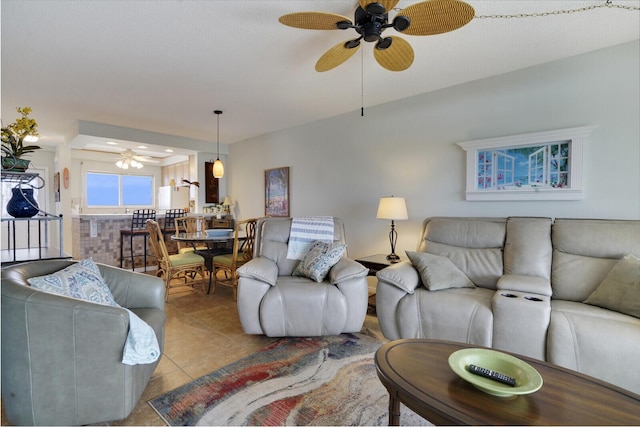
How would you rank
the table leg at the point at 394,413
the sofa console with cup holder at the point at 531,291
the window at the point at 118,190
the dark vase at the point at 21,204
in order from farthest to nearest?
1. the window at the point at 118,190
2. the dark vase at the point at 21,204
3. the sofa console with cup holder at the point at 531,291
4. the table leg at the point at 394,413

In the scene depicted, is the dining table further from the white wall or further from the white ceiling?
the white ceiling

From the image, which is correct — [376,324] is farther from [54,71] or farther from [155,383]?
[54,71]

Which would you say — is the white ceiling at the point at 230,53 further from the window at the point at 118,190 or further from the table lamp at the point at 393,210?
the window at the point at 118,190

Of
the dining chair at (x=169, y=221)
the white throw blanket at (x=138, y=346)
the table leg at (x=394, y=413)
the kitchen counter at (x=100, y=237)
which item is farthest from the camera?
the dining chair at (x=169, y=221)

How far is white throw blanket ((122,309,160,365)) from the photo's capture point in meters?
1.45

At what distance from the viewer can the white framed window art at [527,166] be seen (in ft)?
8.55

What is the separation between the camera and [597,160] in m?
2.53

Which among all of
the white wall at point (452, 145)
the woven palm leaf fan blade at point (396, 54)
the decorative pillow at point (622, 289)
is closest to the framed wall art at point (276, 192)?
the white wall at point (452, 145)

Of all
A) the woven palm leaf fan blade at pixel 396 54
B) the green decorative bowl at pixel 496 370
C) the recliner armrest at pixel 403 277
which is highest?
the woven palm leaf fan blade at pixel 396 54

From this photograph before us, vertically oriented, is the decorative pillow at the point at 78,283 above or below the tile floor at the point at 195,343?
above

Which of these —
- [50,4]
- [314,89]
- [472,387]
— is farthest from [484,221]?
[50,4]

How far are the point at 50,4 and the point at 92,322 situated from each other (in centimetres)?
198

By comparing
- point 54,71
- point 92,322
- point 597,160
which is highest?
point 54,71

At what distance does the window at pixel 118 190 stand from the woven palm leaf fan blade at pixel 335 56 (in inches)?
297
